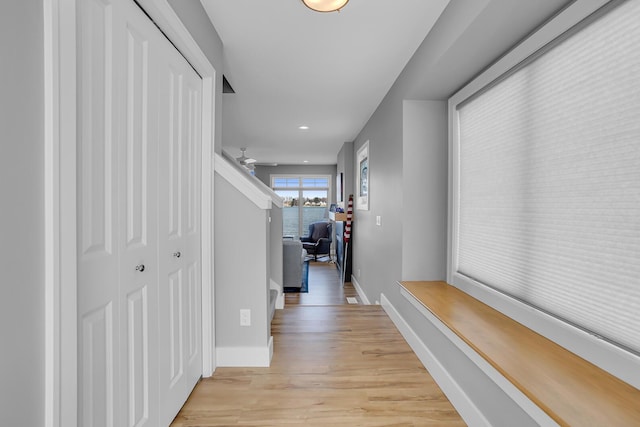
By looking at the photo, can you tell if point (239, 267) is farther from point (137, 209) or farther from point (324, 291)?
point (324, 291)

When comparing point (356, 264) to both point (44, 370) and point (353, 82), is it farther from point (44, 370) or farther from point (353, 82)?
point (44, 370)

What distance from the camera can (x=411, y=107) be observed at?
266cm

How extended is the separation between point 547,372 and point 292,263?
3.92 metres

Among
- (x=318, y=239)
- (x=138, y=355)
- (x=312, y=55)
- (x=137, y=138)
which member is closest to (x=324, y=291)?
(x=318, y=239)

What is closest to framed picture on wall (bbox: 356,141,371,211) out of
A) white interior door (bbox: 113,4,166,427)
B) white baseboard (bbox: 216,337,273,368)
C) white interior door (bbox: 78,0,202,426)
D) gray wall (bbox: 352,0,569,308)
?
gray wall (bbox: 352,0,569,308)

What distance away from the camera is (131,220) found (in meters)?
1.26

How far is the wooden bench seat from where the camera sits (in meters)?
1.02

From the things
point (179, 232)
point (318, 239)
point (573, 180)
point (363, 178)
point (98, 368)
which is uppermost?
point (363, 178)

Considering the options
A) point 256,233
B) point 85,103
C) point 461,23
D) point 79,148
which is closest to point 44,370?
point 79,148

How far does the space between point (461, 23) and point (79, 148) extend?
1.77 m

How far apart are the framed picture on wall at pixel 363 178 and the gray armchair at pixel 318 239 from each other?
9.92 ft

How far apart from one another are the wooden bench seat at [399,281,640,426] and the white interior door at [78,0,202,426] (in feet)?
4.77

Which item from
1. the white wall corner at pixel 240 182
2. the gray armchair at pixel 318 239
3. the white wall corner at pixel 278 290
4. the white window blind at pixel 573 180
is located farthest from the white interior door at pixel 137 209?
the gray armchair at pixel 318 239

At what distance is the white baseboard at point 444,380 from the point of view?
5.32ft
